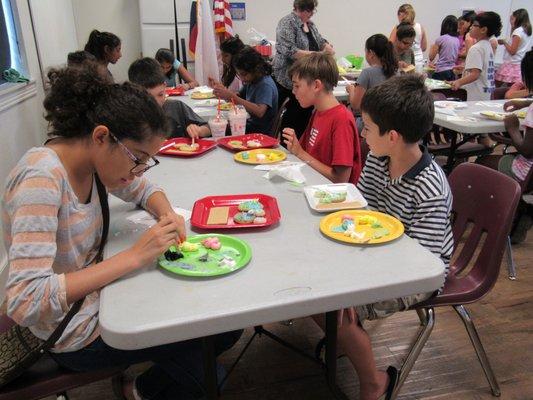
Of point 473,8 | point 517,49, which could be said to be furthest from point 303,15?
point 473,8

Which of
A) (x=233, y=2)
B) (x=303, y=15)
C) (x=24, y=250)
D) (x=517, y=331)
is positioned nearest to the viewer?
(x=24, y=250)

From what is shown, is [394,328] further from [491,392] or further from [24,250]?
[24,250]

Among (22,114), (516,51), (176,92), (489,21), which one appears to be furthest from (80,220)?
(516,51)

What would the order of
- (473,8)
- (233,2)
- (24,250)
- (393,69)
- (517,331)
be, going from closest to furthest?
(24,250) < (517,331) < (393,69) < (233,2) < (473,8)

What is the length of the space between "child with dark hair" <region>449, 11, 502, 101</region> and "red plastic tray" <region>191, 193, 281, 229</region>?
3.41 metres

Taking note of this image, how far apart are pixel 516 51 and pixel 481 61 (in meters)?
1.59

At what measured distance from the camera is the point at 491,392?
5.25 ft

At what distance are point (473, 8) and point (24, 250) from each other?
7.76 m

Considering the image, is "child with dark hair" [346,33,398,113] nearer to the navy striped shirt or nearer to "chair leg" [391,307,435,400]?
the navy striped shirt

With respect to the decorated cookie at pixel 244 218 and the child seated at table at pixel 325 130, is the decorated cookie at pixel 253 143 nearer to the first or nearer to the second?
the child seated at table at pixel 325 130

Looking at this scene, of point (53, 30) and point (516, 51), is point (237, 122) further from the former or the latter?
point (516, 51)

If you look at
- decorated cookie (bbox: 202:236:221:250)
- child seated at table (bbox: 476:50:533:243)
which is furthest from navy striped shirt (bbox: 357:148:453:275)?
child seated at table (bbox: 476:50:533:243)

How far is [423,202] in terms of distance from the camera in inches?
53.1

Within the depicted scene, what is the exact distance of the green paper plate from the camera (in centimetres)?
97
